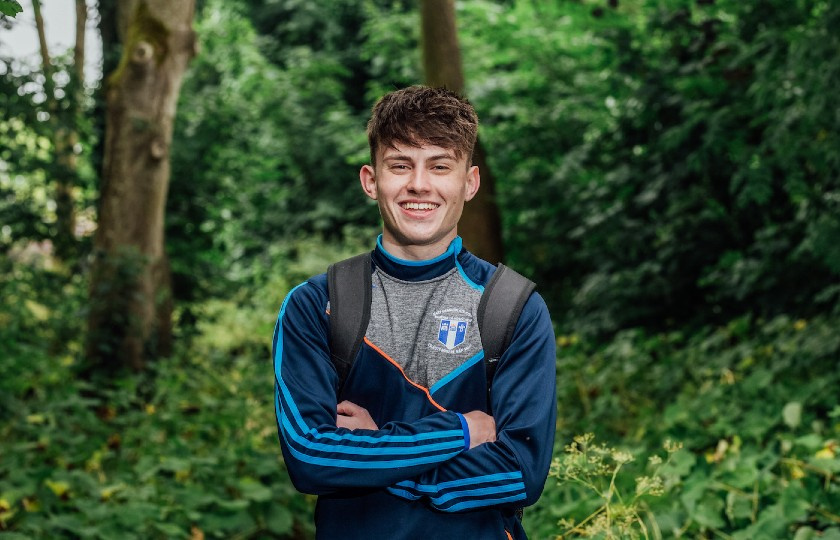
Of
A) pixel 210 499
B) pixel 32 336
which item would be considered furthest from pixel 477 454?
pixel 32 336

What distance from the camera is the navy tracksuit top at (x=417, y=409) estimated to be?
2062 millimetres

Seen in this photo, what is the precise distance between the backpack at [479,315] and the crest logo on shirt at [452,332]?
0.13 feet

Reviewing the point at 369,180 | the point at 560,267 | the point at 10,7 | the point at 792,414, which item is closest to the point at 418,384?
the point at 369,180

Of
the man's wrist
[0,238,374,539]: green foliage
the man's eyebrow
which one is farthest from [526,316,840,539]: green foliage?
[0,238,374,539]: green foliage

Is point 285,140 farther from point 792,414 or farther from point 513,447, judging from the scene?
point 513,447

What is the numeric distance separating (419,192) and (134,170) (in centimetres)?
784

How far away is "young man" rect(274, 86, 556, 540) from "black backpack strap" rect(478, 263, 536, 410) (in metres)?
0.02

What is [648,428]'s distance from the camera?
274 inches

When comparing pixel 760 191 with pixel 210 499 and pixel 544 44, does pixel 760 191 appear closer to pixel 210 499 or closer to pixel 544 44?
pixel 210 499

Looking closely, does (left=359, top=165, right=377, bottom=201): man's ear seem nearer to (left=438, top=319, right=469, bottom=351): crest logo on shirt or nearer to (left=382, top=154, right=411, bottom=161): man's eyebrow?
(left=382, top=154, right=411, bottom=161): man's eyebrow

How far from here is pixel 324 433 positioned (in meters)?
2.09

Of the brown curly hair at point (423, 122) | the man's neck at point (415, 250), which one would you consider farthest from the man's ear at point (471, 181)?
the man's neck at point (415, 250)

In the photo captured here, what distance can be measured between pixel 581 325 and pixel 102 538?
7161mm

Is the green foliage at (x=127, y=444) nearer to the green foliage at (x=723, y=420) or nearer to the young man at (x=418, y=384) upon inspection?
the green foliage at (x=723, y=420)
